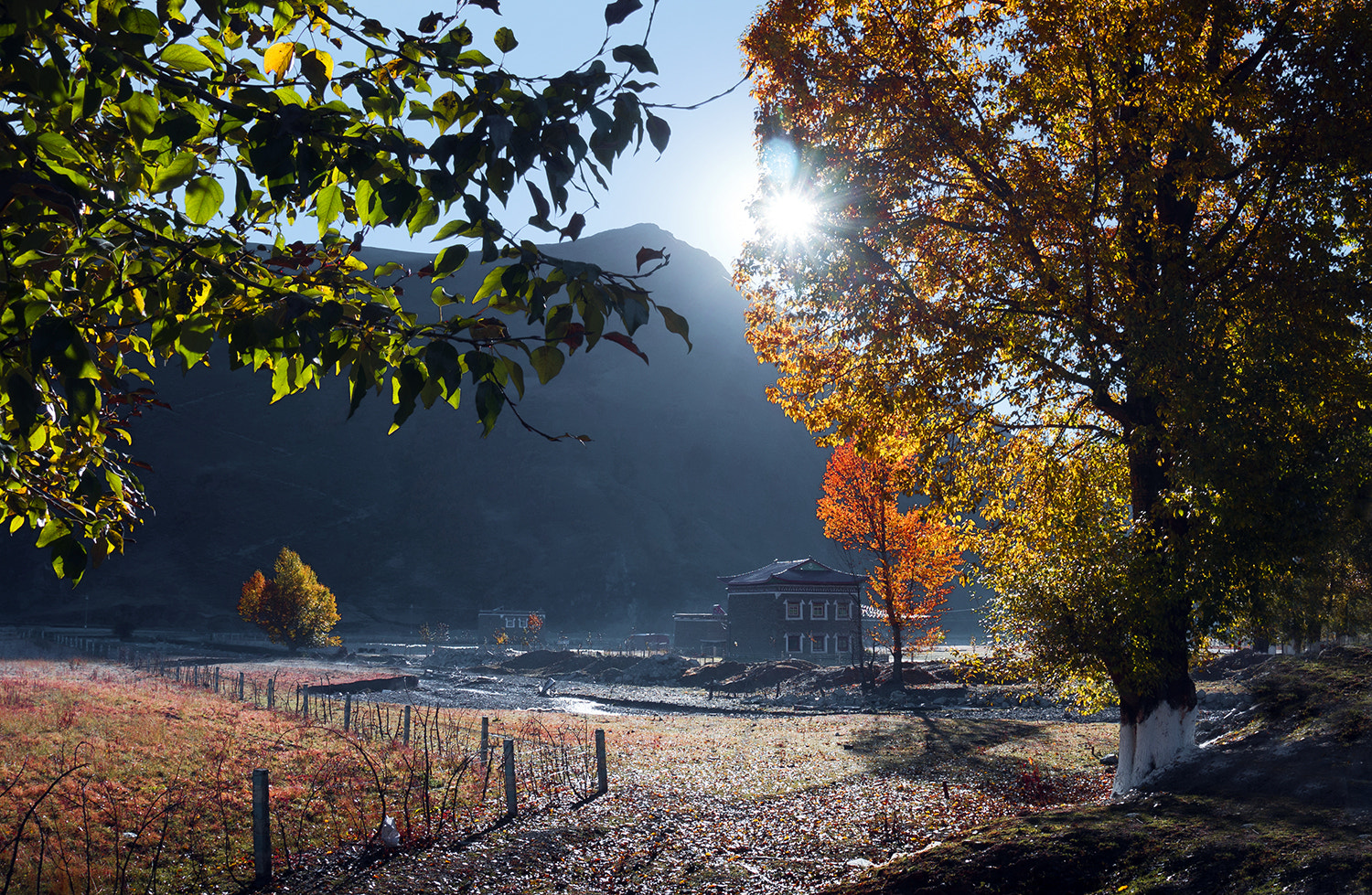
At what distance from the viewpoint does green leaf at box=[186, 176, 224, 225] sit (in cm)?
342

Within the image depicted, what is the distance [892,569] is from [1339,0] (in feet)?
91.3

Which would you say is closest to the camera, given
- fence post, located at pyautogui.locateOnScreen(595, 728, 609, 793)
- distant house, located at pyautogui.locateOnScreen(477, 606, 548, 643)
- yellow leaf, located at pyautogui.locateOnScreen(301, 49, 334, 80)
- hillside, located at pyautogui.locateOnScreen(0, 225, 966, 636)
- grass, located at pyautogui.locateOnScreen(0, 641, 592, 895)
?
yellow leaf, located at pyautogui.locateOnScreen(301, 49, 334, 80)

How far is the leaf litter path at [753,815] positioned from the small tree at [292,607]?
51.0 metres

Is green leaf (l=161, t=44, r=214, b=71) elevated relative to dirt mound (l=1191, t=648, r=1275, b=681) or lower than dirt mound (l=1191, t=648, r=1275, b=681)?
elevated

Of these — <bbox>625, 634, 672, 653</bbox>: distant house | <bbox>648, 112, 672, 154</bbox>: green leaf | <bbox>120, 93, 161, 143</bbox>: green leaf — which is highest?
<bbox>120, 93, 161, 143</bbox>: green leaf

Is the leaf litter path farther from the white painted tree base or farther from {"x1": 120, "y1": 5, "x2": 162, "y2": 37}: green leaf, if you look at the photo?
{"x1": 120, "y1": 5, "x2": 162, "y2": 37}: green leaf

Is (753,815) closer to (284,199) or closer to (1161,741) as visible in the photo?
(1161,741)

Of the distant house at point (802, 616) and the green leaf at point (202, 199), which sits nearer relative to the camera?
the green leaf at point (202, 199)

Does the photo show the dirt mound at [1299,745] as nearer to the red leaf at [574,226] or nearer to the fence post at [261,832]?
the red leaf at [574,226]

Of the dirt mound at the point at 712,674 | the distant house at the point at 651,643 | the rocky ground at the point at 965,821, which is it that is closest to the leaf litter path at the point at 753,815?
the rocky ground at the point at 965,821

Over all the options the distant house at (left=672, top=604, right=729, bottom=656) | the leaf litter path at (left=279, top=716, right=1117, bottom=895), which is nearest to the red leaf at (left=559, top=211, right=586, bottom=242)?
the leaf litter path at (left=279, top=716, right=1117, bottom=895)

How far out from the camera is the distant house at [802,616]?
221 feet

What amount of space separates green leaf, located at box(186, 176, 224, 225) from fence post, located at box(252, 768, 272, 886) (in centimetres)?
727

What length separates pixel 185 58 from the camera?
3393mm
